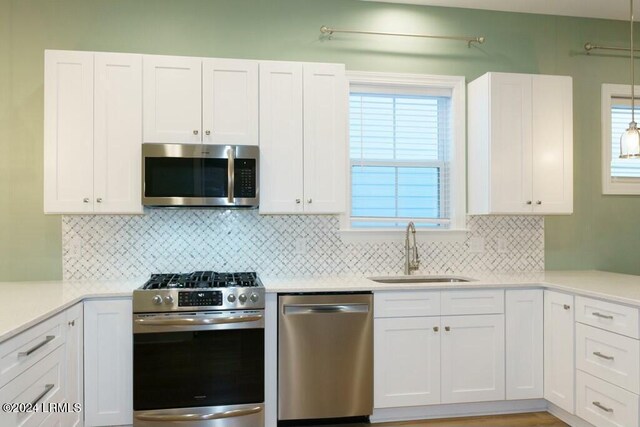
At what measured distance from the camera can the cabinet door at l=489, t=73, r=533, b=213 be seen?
124 inches

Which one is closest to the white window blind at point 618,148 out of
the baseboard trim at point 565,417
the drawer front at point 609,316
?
the drawer front at point 609,316

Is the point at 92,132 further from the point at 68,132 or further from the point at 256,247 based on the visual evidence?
the point at 256,247

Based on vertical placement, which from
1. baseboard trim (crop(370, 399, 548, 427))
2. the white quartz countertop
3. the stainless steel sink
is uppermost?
the white quartz countertop

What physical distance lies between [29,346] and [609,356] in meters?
2.94

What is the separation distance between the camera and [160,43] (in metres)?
3.17

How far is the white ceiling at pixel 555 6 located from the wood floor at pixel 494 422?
312cm

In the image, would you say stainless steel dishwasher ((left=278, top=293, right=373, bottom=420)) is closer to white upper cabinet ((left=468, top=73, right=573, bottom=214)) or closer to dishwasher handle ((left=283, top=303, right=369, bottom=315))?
dishwasher handle ((left=283, top=303, right=369, bottom=315))

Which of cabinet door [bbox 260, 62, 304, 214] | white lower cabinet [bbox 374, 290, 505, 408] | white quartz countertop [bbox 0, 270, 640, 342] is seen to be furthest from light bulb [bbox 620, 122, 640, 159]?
cabinet door [bbox 260, 62, 304, 214]

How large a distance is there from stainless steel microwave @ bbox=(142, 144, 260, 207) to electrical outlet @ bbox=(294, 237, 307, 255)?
60 cm

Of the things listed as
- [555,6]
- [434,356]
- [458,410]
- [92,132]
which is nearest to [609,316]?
[434,356]

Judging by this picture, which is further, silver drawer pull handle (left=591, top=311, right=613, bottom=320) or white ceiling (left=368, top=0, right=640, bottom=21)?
white ceiling (left=368, top=0, right=640, bottom=21)

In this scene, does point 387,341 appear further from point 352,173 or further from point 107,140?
point 107,140

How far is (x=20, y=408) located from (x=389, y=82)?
10.0ft

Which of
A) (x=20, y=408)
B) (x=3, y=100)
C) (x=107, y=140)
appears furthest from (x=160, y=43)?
(x=20, y=408)
